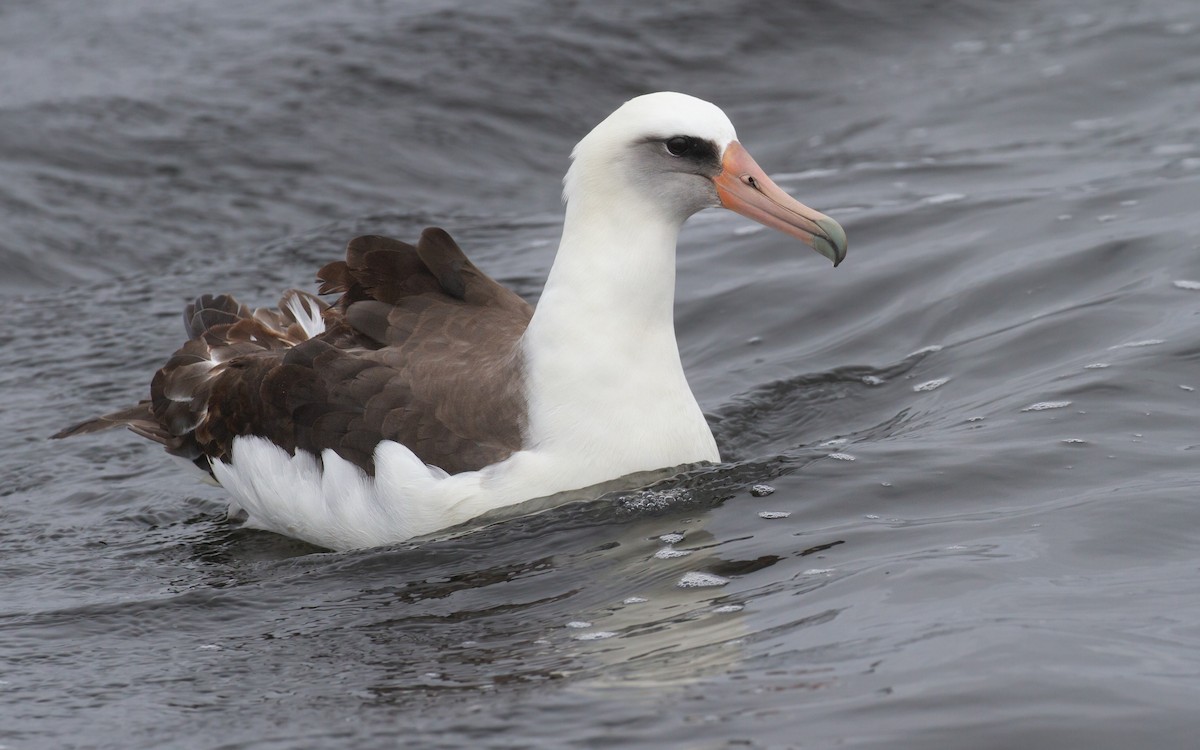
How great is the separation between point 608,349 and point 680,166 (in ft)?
2.80

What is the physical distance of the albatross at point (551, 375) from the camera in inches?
278

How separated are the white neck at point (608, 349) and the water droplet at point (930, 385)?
6.87ft

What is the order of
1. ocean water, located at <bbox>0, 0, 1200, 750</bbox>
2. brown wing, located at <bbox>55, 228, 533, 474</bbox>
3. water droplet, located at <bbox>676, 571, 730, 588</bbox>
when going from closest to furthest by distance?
Result: ocean water, located at <bbox>0, 0, 1200, 750</bbox> → water droplet, located at <bbox>676, 571, 730, 588</bbox> → brown wing, located at <bbox>55, 228, 533, 474</bbox>

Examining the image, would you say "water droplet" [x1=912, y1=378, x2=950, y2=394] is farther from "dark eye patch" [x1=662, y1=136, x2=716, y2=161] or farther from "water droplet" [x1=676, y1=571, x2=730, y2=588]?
"water droplet" [x1=676, y1=571, x2=730, y2=588]

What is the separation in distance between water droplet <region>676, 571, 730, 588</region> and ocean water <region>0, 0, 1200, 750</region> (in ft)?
0.05

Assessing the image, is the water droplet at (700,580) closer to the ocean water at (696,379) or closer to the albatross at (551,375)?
the ocean water at (696,379)

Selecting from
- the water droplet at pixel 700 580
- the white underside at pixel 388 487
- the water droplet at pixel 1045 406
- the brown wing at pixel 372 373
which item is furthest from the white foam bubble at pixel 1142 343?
the water droplet at pixel 700 580

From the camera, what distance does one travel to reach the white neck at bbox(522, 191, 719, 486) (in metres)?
7.07

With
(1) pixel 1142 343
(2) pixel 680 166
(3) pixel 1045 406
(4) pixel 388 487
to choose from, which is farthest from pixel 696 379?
(4) pixel 388 487

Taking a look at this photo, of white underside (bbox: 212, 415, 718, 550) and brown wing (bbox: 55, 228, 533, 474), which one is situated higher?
brown wing (bbox: 55, 228, 533, 474)

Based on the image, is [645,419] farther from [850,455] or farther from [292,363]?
[292,363]

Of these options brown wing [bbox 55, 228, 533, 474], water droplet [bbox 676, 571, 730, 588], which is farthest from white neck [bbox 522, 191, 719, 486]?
water droplet [bbox 676, 571, 730, 588]

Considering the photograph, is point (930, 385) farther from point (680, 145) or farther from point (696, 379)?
point (680, 145)

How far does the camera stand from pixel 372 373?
7.33 m
